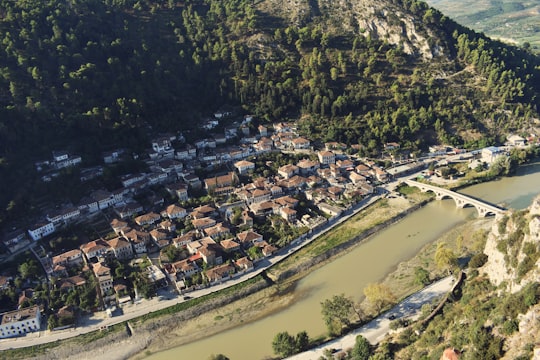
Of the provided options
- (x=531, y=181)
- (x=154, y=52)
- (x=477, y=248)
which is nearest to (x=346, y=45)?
(x=154, y=52)

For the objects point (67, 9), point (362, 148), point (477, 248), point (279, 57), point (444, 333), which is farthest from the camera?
point (279, 57)

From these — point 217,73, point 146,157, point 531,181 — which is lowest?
point 531,181

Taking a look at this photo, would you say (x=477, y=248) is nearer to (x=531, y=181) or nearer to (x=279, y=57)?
(x=531, y=181)

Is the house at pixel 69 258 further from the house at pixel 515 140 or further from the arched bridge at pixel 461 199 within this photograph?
the house at pixel 515 140

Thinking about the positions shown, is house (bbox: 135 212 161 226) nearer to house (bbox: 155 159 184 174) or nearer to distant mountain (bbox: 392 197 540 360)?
house (bbox: 155 159 184 174)

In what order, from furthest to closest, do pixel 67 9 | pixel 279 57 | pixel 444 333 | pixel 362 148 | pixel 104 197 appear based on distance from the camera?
pixel 279 57 < pixel 67 9 < pixel 362 148 < pixel 104 197 < pixel 444 333

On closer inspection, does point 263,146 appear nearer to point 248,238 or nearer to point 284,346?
point 248,238

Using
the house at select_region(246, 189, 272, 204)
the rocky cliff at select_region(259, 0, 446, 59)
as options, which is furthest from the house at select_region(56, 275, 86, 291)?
the rocky cliff at select_region(259, 0, 446, 59)
